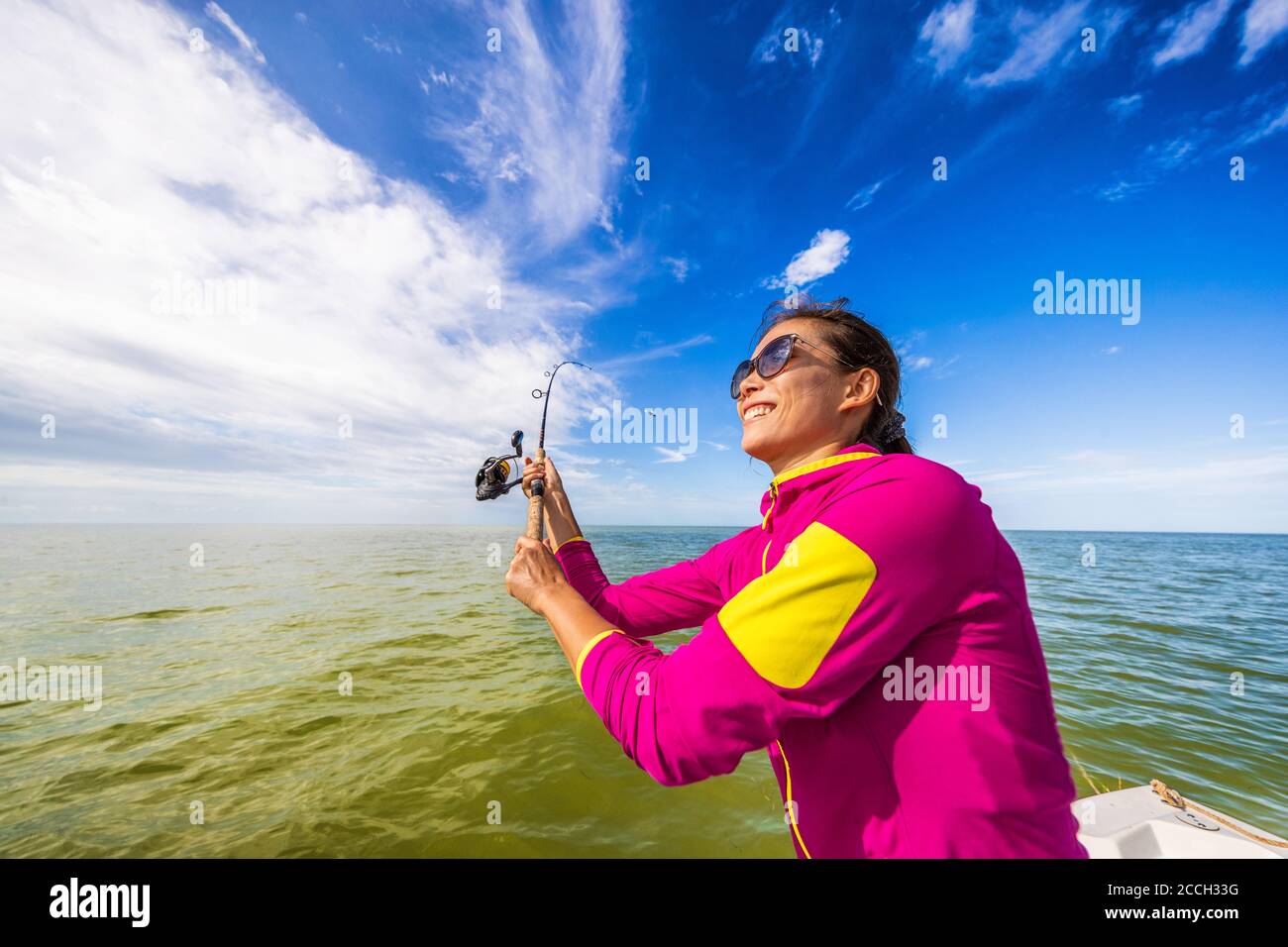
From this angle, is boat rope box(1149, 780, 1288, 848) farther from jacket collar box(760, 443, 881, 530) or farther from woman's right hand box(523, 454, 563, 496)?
woman's right hand box(523, 454, 563, 496)

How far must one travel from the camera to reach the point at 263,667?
8.44m

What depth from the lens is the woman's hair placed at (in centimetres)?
220

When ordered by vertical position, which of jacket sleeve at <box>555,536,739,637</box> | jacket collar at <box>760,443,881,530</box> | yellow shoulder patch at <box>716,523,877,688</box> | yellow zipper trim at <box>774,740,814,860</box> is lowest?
yellow zipper trim at <box>774,740,814,860</box>

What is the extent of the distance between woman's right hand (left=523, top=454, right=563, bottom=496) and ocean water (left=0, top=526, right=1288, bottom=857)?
3.37m

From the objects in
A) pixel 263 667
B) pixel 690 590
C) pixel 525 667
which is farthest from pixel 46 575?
pixel 690 590

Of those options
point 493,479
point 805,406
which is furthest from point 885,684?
point 493,479

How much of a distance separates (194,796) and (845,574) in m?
6.97

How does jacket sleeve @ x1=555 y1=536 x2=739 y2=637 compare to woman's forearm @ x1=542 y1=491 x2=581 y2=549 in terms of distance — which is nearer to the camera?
jacket sleeve @ x1=555 y1=536 x2=739 y2=637

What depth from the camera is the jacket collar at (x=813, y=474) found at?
1744mm

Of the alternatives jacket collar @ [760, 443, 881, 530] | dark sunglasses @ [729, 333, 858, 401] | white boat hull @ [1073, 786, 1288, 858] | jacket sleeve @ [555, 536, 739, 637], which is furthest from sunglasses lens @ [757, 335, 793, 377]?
white boat hull @ [1073, 786, 1288, 858]

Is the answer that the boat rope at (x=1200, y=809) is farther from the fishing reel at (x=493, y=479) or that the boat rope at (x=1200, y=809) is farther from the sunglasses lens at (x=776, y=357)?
the fishing reel at (x=493, y=479)

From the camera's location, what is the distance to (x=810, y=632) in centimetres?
123
